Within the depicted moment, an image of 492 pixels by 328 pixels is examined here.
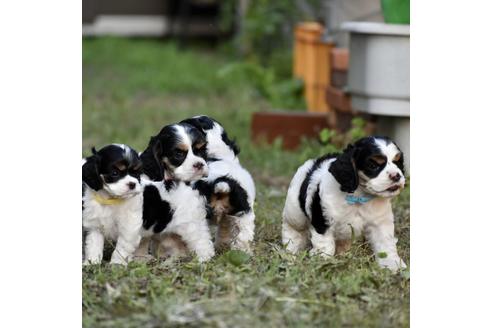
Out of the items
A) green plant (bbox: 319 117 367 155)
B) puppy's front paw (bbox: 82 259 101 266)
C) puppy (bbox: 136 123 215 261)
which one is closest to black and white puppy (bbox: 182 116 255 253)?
puppy (bbox: 136 123 215 261)

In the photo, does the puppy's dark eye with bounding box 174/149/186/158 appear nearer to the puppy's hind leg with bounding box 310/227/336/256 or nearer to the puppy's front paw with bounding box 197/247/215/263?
the puppy's front paw with bounding box 197/247/215/263

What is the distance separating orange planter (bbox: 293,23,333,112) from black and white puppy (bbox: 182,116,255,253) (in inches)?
207

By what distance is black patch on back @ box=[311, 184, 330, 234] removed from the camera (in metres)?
5.87

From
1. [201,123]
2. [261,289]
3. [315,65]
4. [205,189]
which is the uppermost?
[201,123]

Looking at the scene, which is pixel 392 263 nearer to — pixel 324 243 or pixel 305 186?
pixel 324 243

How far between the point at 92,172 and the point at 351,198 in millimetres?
1428

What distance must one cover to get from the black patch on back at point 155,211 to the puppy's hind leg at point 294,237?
0.77 m

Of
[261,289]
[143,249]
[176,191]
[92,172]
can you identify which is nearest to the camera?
[261,289]

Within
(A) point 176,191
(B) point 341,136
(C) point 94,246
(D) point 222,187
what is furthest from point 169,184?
(B) point 341,136

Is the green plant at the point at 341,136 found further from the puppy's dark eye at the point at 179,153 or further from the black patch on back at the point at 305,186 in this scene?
the puppy's dark eye at the point at 179,153

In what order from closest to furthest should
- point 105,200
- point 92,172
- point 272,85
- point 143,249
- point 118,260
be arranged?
point 92,172
point 105,200
point 118,260
point 143,249
point 272,85

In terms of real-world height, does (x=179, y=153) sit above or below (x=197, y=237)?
above

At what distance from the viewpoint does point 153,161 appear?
580cm

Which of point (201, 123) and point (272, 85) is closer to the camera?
point (201, 123)
